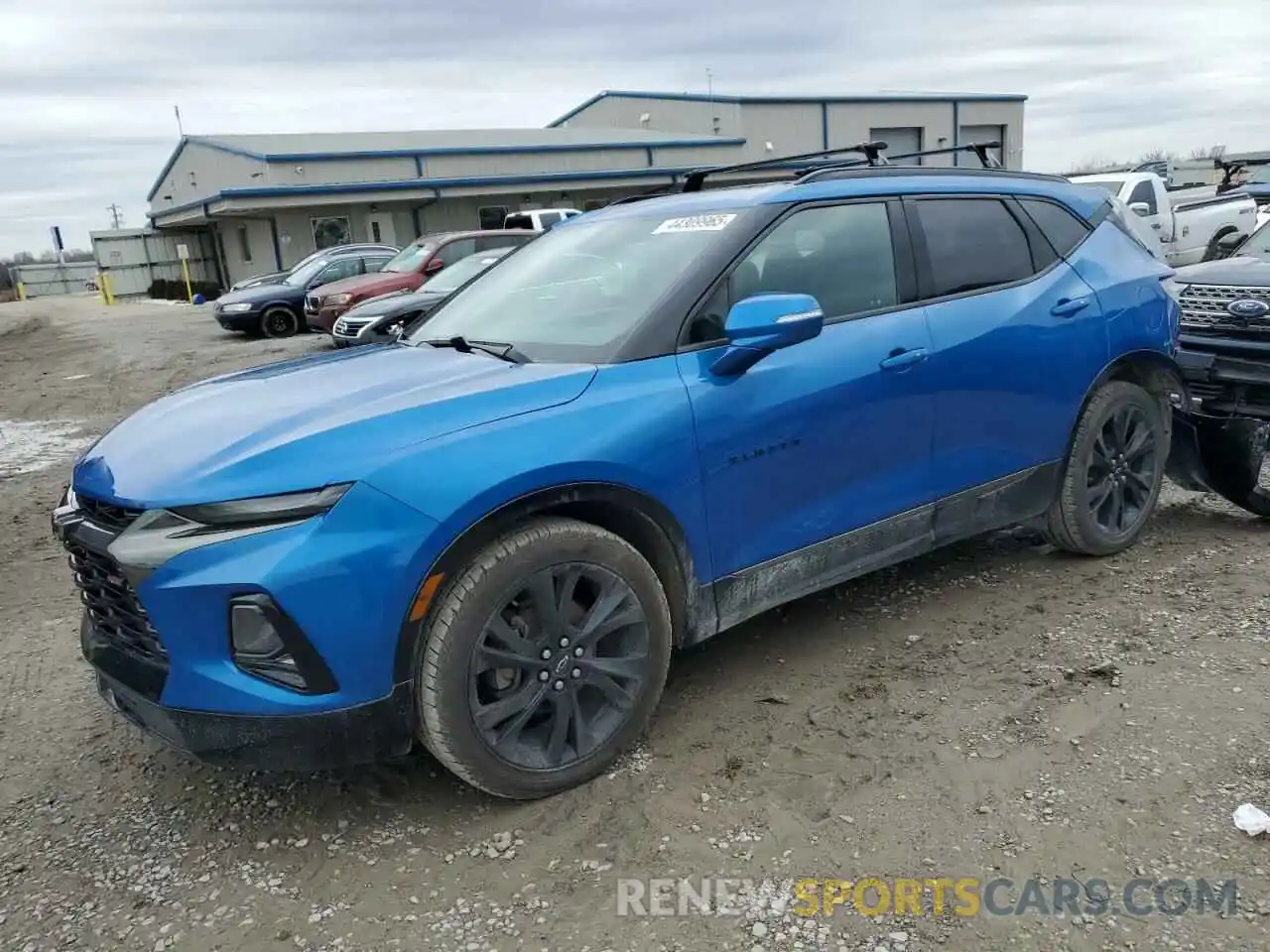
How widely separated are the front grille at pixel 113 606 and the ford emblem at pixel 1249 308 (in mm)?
5586

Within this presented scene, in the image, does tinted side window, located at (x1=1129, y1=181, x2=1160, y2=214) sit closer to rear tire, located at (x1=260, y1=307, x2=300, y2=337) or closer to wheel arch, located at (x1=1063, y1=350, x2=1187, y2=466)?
wheel arch, located at (x1=1063, y1=350, x2=1187, y2=466)

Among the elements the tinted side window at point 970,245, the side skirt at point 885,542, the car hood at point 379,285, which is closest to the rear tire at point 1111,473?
the side skirt at point 885,542

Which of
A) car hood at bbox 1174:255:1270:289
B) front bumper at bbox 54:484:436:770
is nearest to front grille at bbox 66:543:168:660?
front bumper at bbox 54:484:436:770

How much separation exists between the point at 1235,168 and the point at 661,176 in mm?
18496

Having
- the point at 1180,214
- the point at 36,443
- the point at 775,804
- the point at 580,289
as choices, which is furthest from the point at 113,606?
the point at 1180,214

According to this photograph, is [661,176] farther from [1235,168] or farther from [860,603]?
[860,603]

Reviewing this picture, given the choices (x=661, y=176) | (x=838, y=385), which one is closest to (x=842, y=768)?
(x=838, y=385)

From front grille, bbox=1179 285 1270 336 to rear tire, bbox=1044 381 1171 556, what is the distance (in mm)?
1114

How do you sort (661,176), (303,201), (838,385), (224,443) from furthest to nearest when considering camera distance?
(661,176), (303,201), (838,385), (224,443)

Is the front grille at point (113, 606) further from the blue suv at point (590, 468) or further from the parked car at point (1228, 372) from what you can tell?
the parked car at point (1228, 372)

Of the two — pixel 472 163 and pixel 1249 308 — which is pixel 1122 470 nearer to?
pixel 1249 308

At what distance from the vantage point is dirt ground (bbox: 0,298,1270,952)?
2.49m

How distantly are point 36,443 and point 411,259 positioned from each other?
26.4ft

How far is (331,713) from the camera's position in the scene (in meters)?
2.58
